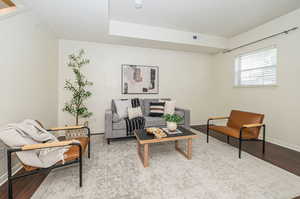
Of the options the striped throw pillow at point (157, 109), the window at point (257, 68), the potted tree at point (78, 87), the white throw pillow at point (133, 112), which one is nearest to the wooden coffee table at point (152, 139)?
the white throw pillow at point (133, 112)

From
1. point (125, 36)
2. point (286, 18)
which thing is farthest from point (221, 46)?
point (125, 36)

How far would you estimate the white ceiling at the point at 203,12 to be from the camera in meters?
2.37

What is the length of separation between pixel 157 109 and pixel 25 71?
8.73 ft

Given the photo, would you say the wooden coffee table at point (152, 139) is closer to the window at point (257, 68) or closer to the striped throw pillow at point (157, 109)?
the striped throw pillow at point (157, 109)

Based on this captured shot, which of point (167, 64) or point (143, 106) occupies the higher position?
point (167, 64)

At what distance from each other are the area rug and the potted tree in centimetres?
133

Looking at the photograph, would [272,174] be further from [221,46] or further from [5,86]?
[5,86]

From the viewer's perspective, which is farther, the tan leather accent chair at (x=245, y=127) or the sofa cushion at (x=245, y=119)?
the sofa cushion at (x=245, y=119)

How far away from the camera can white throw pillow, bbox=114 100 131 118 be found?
124 inches

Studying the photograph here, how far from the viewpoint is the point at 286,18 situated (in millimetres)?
2654

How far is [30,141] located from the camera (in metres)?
1.48

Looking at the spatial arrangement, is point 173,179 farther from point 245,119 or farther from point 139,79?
point 139,79

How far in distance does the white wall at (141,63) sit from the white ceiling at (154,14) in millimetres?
375

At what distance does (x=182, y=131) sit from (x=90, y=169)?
63.1 inches
